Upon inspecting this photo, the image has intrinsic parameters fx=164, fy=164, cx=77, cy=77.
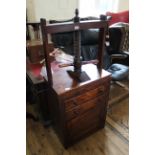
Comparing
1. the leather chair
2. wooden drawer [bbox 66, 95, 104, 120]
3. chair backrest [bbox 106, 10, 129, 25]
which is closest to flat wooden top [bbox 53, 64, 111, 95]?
wooden drawer [bbox 66, 95, 104, 120]

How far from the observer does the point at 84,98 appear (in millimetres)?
1443

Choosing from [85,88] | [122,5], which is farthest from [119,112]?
[122,5]

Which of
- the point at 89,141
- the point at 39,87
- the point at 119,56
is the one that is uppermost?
the point at 119,56

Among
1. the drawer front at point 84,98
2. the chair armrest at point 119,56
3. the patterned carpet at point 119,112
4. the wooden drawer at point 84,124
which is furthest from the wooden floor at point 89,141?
the chair armrest at point 119,56

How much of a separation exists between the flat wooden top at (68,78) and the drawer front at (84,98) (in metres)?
0.10

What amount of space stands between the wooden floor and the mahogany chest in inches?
3.7

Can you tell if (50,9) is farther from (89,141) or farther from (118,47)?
(89,141)

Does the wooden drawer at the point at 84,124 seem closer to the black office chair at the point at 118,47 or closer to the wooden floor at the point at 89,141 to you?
the wooden floor at the point at 89,141

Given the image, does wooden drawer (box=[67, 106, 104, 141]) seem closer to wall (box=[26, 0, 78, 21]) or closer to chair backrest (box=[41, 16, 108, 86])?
chair backrest (box=[41, 16, 108, 86])

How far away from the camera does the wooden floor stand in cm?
163

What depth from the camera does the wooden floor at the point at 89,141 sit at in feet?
5.34

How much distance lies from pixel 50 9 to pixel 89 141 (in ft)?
7.33

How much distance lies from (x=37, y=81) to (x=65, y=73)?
1.09 ft
